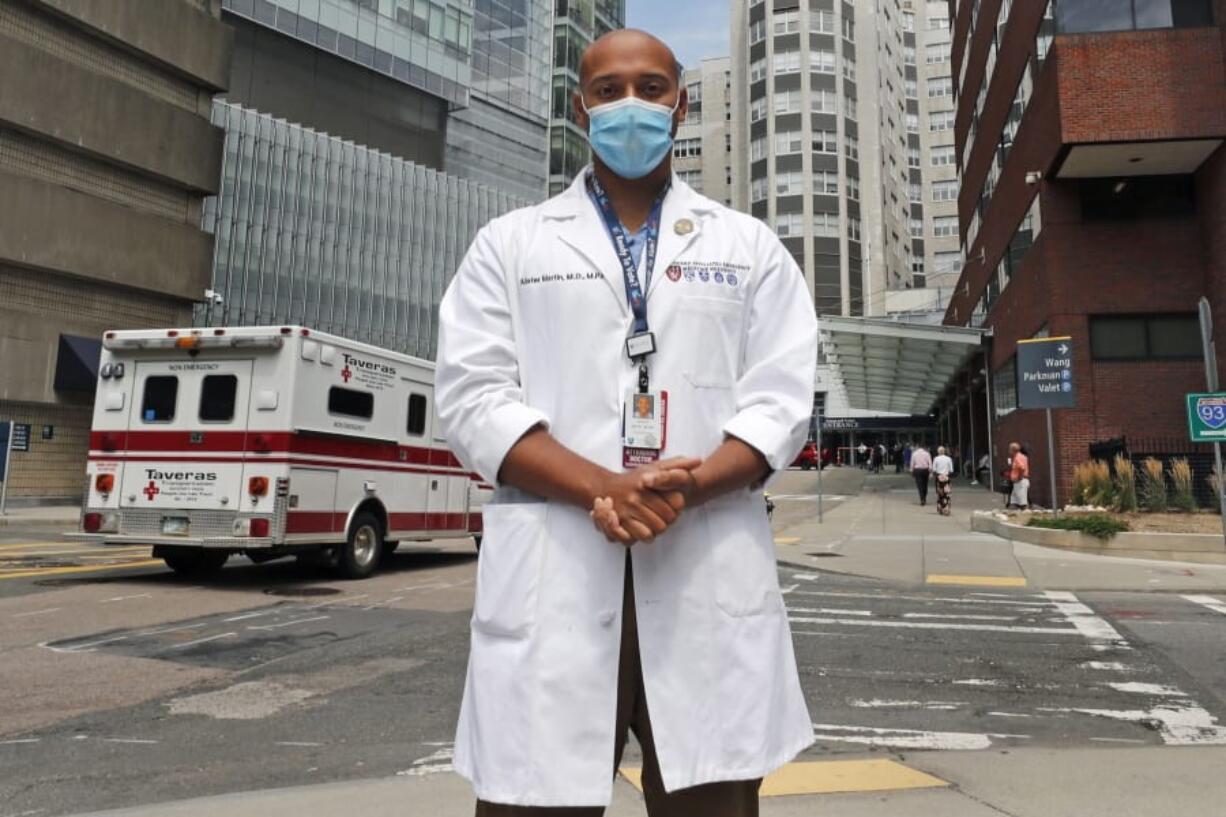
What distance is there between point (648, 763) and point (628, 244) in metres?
1.09

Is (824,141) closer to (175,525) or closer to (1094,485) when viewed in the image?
(1094,485)

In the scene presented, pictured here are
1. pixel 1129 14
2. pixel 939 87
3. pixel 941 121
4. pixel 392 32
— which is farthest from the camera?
pixel 941 121

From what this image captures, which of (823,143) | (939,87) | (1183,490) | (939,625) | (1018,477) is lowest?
(939,625)

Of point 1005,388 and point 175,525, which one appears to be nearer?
point 175,525

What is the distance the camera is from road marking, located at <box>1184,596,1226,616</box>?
917 centimetres

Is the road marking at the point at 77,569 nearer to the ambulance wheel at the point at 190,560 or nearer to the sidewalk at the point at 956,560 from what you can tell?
the ambulance wheel at the point at 190,560

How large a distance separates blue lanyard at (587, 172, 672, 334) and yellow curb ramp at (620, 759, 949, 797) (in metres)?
2.63

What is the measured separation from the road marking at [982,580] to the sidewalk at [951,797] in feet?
23.5

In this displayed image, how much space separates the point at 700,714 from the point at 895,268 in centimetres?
7915

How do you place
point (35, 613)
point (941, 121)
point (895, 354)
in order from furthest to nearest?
point (941, 121), point (895, 354), point (35, 613)

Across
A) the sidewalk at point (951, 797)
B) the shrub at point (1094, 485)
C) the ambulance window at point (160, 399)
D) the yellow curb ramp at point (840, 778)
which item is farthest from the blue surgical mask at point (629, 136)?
the shrub at point (1094, 485)

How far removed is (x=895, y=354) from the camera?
3325 cm

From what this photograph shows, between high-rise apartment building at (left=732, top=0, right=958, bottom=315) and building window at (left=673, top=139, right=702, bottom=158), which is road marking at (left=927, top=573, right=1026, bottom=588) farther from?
building window at (left=673, top=139, right=702, bottom=158)

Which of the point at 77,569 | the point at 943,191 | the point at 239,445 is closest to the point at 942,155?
the point at 943,191
